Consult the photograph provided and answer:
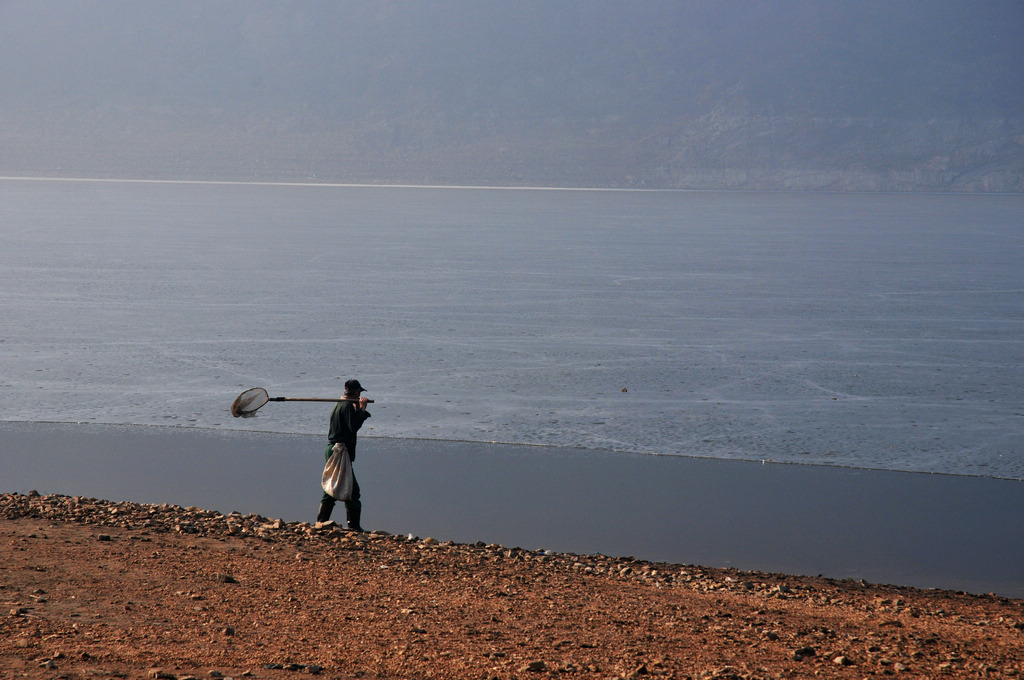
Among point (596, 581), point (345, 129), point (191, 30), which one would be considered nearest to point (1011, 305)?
point (596, 581)

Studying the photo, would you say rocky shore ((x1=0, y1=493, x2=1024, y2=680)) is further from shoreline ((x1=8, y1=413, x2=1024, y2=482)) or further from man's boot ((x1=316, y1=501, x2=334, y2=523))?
shoreline ((x1=8, y1=413, x2=1024, y2=482))

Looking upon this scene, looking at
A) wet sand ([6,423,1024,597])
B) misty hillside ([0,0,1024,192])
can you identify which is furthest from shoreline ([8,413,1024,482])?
misty hillside ([0,0,1024,192])

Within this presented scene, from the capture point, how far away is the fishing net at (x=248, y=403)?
8477mm

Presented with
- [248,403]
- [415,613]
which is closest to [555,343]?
[248,403]

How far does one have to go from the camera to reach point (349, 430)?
8.02 meters

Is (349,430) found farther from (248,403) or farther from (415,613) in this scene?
(415,613)

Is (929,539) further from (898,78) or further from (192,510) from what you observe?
(898,78)

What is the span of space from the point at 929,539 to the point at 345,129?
475 ft

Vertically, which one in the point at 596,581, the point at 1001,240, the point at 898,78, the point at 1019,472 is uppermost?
the point at 898,78

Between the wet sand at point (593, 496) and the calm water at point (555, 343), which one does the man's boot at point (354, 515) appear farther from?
the calm water at point (555, 343)

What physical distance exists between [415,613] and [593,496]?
129 inches

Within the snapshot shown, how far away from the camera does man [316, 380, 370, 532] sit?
26.2ft

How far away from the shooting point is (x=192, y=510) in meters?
8.19

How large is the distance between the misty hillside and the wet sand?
119 meters
